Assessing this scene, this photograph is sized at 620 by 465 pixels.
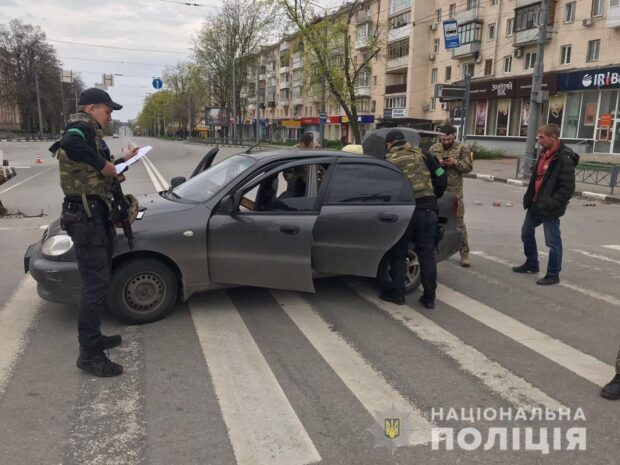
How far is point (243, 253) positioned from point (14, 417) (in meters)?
2.18

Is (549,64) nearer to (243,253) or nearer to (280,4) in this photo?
(280,4)

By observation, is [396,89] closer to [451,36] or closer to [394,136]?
[451,36]

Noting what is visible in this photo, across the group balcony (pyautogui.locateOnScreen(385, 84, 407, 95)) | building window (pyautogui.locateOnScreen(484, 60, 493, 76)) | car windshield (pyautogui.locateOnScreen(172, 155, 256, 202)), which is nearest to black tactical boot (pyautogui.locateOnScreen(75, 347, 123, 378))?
car windshield (pyautogui.locateOnScreen(172, 155, 256, 202))

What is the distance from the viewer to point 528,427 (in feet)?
10.5

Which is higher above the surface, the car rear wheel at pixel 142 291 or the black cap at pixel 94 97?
the black cap at pixel 94 97

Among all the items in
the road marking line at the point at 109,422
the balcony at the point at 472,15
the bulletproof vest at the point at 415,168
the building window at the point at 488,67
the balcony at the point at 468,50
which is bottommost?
the road marking line at the point at 109,422

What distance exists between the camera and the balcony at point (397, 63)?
51331mm

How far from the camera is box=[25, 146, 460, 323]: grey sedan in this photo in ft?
14.8

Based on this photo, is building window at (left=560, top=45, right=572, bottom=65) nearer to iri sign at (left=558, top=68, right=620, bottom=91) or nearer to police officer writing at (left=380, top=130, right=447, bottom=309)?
iri sign at (left=558, top=68, right=620, bottom=91)

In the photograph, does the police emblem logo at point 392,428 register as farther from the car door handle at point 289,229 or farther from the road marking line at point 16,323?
the road marking line at point 16,323

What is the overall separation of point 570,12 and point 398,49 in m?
21.4

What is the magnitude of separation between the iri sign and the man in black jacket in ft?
92.0

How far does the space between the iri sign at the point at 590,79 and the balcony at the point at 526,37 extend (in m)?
3.64

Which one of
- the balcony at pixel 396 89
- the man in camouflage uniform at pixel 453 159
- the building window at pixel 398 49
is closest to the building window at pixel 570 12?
the building window at pixel 398 49
